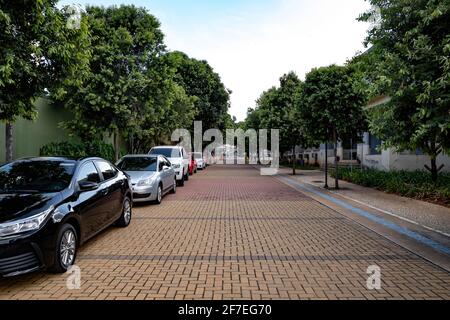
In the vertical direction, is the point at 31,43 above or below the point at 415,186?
above

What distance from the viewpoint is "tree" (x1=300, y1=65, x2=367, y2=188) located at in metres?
14.9

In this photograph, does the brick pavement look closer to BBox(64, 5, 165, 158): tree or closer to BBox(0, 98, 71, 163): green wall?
BBox(64, 5, 165, 158): tree

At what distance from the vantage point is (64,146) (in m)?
15.6

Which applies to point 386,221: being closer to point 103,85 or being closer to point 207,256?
point 207,256

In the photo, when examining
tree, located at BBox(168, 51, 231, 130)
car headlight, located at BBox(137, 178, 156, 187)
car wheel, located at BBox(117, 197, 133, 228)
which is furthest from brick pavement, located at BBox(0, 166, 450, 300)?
tree, located at BBox(168, 51, 231, 130)

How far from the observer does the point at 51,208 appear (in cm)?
503

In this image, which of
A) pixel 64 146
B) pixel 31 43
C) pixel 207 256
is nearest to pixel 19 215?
pixel 207 256

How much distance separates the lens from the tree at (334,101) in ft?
48.8

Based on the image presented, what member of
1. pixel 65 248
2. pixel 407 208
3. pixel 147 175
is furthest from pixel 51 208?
pixel 407 208

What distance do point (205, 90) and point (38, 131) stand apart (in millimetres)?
23671

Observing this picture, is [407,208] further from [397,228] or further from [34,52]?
[34,52]

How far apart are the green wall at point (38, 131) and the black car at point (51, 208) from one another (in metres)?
7.38

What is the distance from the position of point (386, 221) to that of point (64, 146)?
1231cm

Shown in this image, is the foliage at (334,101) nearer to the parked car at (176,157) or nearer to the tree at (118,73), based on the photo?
the tree at (118,73)
